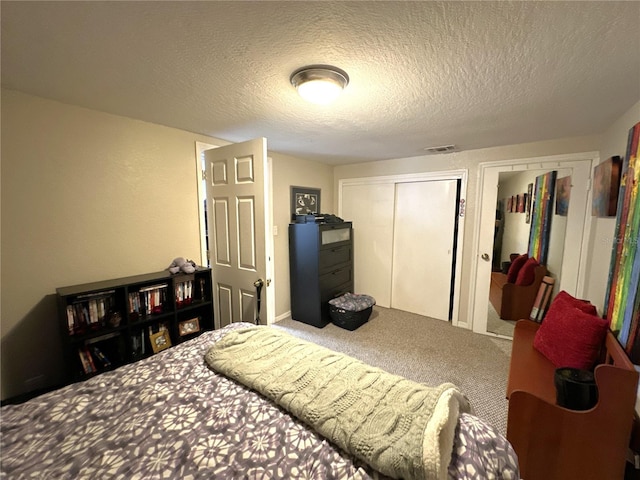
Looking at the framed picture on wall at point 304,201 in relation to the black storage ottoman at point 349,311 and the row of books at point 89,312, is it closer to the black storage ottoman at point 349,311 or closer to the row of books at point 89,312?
the black storage ottoman at point 349,311

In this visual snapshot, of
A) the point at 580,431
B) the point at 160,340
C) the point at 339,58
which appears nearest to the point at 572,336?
the point at 580,431

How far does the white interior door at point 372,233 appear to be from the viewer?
3.76 m

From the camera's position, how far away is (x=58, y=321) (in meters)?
1.76

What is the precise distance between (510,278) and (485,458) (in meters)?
2.64

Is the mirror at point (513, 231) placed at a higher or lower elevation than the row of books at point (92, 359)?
higher

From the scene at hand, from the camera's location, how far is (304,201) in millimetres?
3654

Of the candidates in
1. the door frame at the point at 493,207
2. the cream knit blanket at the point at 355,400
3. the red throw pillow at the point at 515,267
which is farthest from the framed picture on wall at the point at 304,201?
the red throw pillow at the point at 515,267

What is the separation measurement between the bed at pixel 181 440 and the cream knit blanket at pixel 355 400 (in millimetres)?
52

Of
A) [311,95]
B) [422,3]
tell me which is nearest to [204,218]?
[311,95]

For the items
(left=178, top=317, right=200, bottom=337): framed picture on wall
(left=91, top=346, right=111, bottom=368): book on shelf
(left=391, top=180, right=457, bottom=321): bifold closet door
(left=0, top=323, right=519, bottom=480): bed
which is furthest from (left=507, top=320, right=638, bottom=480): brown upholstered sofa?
(left=91, top=346, right=111, bottom=368): book on shelf

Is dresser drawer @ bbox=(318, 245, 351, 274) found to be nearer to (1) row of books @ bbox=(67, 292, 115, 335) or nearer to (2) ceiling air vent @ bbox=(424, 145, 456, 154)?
(2) ceiling air vent @ bbox=(424, 145, 456, 154)

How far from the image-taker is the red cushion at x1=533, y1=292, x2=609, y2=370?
1569 millimetres

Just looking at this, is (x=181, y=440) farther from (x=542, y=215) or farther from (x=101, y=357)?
(x=542, y=215)

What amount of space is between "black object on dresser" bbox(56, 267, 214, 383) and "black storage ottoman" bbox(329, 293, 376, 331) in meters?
1.48
